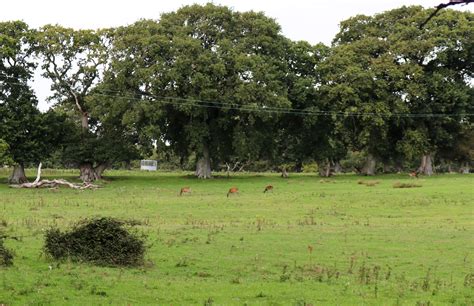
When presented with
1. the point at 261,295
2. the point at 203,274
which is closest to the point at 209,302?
the point at 261,295

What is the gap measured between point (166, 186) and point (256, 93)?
42.2 feet

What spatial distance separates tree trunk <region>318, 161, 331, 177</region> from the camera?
67562 millimetres

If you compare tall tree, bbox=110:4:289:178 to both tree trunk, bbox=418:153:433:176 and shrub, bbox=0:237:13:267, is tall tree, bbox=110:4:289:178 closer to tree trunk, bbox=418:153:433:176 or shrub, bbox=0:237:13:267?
tree trunk, bbox=418:153:433:176

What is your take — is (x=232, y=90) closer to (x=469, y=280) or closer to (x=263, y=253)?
(x=263, y=253)

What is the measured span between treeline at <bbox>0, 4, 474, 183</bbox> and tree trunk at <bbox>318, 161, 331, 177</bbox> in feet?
1.11

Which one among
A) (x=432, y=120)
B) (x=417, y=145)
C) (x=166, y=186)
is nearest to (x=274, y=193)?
(x=166, y=186)

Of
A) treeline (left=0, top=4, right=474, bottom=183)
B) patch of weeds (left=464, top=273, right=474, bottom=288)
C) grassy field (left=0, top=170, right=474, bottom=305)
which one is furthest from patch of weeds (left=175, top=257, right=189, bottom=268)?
treeline (left=0, top=4, right=474, bottom=183)

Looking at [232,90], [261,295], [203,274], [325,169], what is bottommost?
[203,274]

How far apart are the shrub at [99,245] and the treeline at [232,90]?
130 ft

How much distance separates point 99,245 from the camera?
16.0 m

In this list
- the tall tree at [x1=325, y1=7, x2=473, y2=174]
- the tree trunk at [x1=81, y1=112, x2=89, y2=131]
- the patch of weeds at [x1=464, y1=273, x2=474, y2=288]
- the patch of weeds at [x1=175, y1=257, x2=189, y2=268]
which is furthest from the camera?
the tree trunk at [x1=81, y1=112, x2=89, y2=131]

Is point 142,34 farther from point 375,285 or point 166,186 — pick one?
point 375,285

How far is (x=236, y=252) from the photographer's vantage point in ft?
60.9

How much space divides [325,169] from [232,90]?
1657cm
